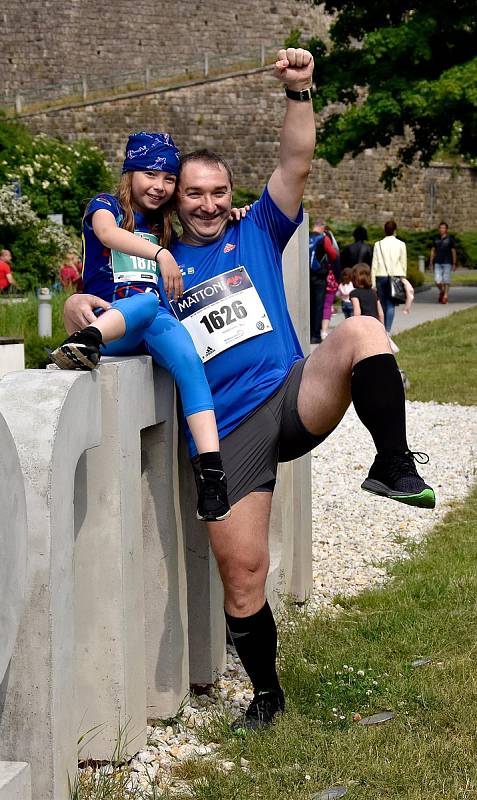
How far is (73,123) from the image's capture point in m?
48.0

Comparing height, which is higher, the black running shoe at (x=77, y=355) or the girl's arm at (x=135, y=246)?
the girl's arm at (x=135, y=246)

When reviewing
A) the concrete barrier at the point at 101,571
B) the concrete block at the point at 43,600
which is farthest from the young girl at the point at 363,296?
the concrete block at the point at 43,600

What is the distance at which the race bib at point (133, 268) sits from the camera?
390cm

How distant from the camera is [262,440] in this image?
12.6 feet

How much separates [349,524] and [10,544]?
461 cm

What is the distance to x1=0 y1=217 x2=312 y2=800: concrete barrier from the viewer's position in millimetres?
3004

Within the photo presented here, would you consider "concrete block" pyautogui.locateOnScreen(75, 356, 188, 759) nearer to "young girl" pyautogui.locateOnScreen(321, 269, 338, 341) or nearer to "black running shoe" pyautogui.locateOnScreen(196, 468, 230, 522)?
"black running shoe" pyautogui.locateOnScreen(196, 468, 230, 522)

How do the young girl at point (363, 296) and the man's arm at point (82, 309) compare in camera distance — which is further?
the young girl at point (363, 296)

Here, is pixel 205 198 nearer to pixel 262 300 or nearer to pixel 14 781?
pixel 262 300

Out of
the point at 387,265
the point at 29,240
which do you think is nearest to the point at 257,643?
the point at 387,265

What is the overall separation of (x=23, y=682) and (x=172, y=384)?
123 cm

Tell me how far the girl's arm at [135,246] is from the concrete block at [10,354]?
5.74 meters

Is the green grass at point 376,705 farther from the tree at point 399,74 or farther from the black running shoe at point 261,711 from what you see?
the tree at point 399,74

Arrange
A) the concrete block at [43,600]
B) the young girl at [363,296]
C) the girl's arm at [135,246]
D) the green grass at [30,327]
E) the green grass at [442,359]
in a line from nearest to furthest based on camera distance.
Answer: the concrete block at [43,600] → the girl's arm at [135,246] → the green grass at [442,359] → the young girl at [363,296] → the green grass at [30,327]
